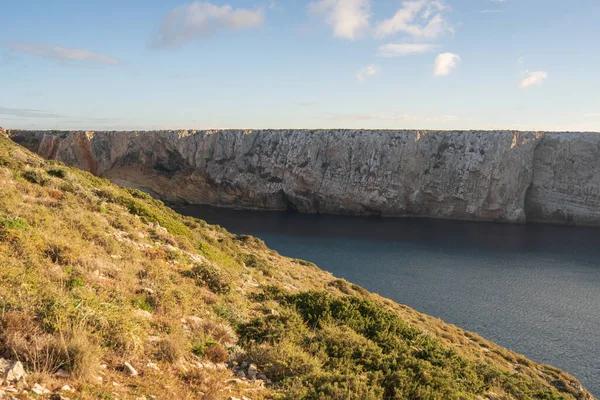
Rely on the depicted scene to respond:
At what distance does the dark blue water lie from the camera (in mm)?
19438

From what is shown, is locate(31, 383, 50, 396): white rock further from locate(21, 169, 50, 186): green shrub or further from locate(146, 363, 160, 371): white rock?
locate(21, 169, 50, 186): green shrub

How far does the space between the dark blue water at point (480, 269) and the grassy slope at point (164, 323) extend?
10.3 metres

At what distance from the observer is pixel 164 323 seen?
618cm

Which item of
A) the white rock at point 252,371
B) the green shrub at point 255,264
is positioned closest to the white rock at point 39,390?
the white rock at point 252,371

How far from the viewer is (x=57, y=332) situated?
4684mm

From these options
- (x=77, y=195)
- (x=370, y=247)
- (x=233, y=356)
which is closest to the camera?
(x=233, y=356)

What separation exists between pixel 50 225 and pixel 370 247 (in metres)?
31.4

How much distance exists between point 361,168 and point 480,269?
27.8 metres

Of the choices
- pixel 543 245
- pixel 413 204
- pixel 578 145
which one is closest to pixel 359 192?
pixel 413 204

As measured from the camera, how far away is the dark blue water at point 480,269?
19438 mm

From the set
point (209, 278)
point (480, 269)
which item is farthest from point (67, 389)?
point (480, 269)

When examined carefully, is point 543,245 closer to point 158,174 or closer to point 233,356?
point 233,356

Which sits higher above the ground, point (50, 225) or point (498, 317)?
point (50, 225)

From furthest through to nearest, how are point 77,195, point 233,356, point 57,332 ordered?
point 77,195 < point 233,356 < point 57,332
